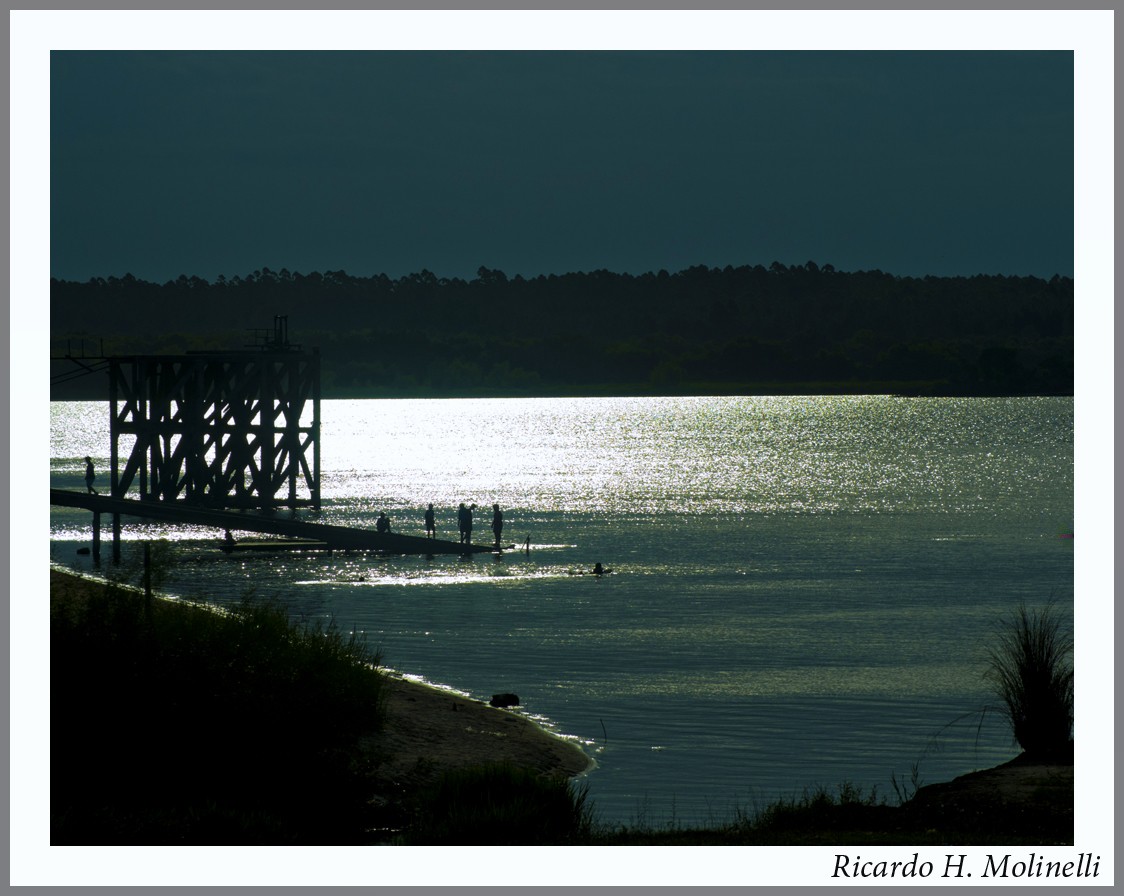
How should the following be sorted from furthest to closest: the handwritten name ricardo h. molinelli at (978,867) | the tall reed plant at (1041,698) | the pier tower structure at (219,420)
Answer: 1. the pier tower structure at (219,420)
2. the tall reed plant at (1041,698)
3. the handwritten name ricardo h. molinelli at (978,867)

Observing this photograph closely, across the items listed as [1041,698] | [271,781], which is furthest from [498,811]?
[1041,698]

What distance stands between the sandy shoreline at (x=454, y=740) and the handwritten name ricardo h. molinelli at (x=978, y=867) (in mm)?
5684

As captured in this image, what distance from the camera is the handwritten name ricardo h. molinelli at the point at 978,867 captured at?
9.32 m

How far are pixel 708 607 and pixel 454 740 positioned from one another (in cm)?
1638

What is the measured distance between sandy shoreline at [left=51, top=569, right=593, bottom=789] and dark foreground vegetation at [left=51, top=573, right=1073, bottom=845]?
1.32 ft

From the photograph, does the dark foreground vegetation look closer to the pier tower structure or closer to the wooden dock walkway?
the wooden dock walkway

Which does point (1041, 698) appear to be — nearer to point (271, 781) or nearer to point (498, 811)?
point (498, 811)

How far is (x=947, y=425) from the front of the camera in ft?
525

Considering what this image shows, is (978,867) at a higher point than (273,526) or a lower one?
lower

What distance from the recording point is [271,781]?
13.3 meters

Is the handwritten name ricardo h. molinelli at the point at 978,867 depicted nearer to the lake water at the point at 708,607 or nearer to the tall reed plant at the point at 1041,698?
the lake water at the point at 708,607

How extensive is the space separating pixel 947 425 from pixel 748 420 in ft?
112

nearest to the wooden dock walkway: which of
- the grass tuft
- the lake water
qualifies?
the lake water

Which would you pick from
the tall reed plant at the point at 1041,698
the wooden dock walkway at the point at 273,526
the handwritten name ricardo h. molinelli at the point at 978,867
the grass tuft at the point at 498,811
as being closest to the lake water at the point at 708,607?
the wooden dock walkway at the point at 273,526
